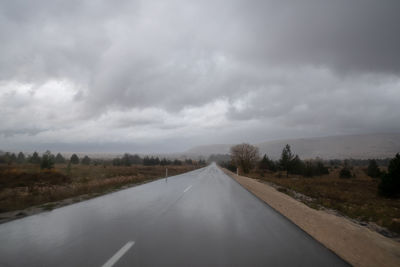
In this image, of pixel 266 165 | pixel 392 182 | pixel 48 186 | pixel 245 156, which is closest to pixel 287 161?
pixel 245 156

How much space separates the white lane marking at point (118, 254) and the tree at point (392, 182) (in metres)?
32.6

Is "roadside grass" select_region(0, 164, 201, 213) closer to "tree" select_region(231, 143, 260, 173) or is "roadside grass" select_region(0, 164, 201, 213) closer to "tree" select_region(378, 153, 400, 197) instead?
"tree" select_region(378, 153, 400, 197)

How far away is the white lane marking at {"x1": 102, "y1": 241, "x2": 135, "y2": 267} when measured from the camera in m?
3.75

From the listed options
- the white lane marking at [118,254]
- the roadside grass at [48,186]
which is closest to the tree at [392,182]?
the roadside grass at [48,186]

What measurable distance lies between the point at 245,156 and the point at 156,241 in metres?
57.8

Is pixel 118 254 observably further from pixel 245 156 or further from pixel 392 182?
pixel 245 156

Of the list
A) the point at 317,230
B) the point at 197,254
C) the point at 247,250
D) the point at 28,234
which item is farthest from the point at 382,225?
the point at 28,234

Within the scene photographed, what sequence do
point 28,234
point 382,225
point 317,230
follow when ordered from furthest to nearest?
point 382,225 → point 317,230 → point 28,234

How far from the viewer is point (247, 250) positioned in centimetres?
454

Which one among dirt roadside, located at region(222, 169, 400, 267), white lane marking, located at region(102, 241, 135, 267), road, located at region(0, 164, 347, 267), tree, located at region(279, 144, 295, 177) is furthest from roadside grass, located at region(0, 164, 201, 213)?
tree, located at region(279, 144, 295, 177)

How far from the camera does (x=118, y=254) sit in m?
4.14

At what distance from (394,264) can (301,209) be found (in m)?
4.50

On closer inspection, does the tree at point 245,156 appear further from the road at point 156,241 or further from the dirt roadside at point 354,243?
the dirt roadside at point 354,243

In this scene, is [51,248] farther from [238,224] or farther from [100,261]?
[238,224]
